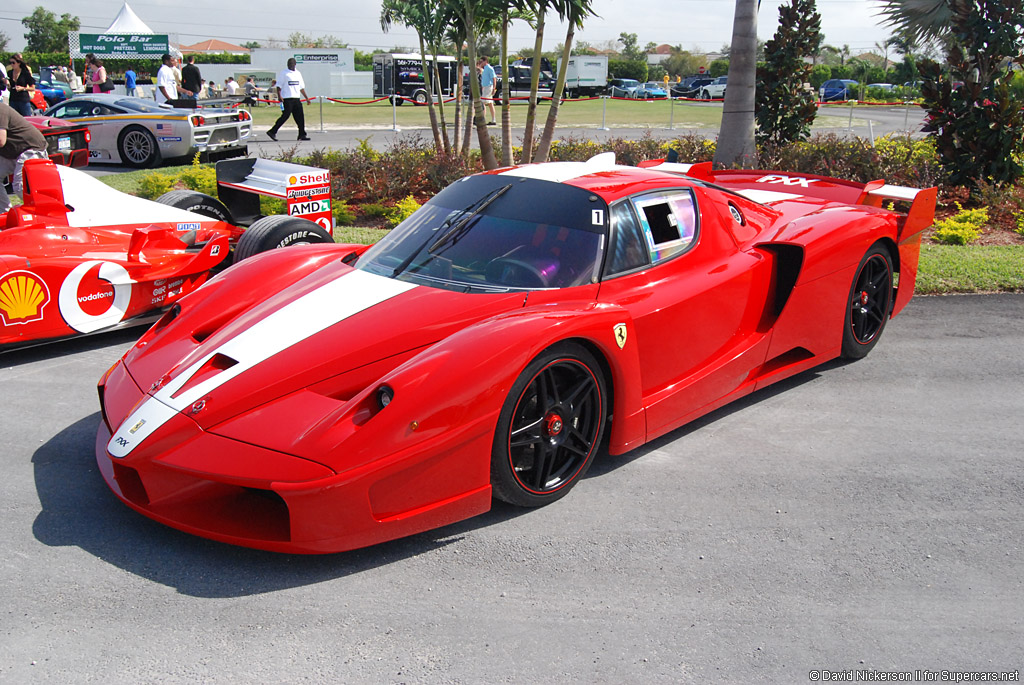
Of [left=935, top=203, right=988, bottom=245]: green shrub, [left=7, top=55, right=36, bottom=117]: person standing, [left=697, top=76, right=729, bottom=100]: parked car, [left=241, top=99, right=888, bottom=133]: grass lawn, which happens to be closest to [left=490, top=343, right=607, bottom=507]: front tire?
[left=935, top=203, right=988, bottom=245]: green shrub

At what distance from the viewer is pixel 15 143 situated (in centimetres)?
792

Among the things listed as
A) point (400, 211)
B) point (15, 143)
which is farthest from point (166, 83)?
point (15, 143)

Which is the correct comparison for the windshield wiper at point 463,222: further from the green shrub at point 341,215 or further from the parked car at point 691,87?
the parked car at point 691,87

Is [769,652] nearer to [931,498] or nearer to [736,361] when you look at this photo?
[931,498]

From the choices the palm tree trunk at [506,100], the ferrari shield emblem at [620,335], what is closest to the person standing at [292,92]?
the palm tree trunk at [506,100]

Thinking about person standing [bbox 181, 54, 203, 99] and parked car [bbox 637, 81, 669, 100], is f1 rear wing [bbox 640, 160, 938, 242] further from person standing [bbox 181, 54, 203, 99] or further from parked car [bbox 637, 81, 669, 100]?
parked car [bbox 637, 81, 669, 100]

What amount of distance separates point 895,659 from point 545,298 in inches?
79.3

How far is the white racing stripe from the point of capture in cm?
346

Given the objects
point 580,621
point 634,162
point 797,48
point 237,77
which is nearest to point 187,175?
point 634,162

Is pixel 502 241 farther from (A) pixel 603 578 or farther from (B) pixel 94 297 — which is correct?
(B) pixel 94 297

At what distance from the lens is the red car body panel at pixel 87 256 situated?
5402 mm

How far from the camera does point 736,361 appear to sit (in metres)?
4.57

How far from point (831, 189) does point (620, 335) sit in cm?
327

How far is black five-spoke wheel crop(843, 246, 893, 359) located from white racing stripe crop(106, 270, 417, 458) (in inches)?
118
